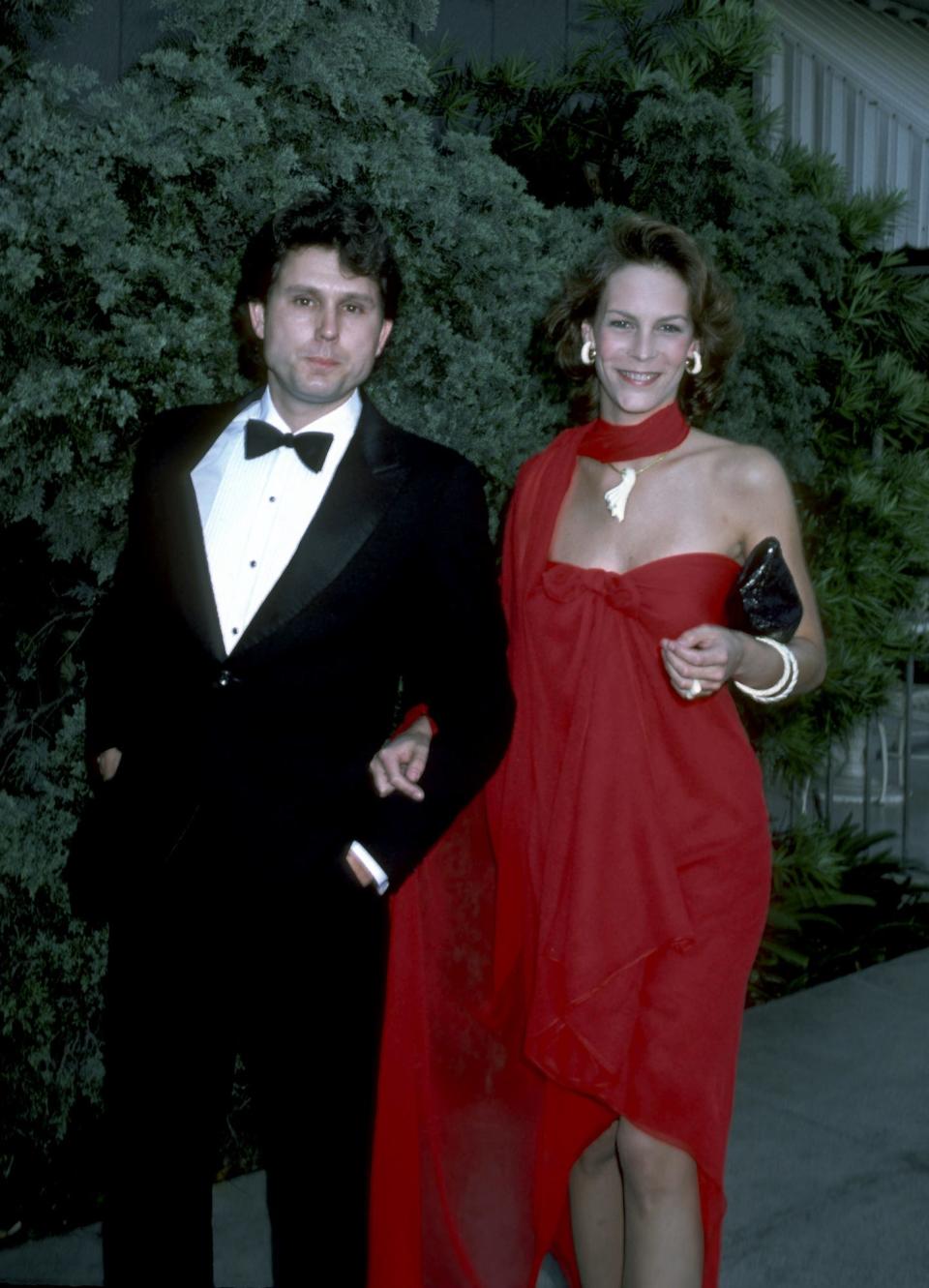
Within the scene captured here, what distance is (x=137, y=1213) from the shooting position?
236cm

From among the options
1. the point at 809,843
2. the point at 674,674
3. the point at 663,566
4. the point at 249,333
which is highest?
the point at 249,333

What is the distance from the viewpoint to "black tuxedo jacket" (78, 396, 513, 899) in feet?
7.36

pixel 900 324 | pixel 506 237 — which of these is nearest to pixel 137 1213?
pixel 506 237

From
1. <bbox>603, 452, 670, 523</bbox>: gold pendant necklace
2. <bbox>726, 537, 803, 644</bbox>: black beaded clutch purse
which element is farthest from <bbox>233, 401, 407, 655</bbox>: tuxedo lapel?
<bbox>726, 537, 803, 644</bbox>: black beaded clutch purse

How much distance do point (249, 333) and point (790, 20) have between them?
6510 mm

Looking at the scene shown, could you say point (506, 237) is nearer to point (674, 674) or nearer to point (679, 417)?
point (679, 417)

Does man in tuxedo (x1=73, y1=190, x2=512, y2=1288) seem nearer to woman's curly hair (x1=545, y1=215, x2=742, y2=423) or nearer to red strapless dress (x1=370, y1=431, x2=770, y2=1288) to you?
red strapless dress (x1=370, y1=431, x2=770, y2=1288)

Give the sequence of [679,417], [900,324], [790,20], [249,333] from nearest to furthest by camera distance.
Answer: [679,417] < [249,333] < [900,324] < [790,20]

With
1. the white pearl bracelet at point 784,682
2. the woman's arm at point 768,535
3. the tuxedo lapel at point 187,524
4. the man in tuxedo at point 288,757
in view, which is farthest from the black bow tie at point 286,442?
the white pearl bracelet at point 784,682

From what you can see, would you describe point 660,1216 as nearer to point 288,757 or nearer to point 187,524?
point 288,757

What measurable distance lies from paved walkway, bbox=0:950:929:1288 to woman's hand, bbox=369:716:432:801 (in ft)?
2.75

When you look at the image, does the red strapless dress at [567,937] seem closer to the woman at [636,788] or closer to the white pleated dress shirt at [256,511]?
the woman at [636,788]

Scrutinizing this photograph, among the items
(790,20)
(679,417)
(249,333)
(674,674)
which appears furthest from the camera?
(790,20)

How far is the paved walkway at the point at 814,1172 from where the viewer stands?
309 cm
